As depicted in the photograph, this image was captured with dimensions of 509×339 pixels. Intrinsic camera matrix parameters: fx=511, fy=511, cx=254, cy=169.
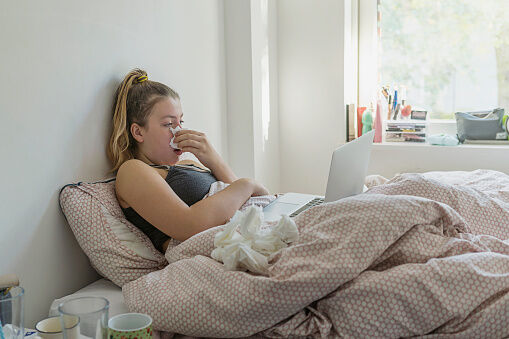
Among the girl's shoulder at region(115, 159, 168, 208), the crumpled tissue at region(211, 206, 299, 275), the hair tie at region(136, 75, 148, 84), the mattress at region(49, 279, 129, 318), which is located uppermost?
the hair tie at region(136, 75, 148, 84)

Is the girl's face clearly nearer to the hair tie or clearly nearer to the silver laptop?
the hair tie

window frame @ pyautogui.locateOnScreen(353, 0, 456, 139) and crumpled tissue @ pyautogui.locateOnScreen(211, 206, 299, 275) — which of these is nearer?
crumpled tissue @ pyautogui.locateOnScreen(211, 206, 299, 275)

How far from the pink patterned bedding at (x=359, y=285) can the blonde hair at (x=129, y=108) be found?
22.7 inches

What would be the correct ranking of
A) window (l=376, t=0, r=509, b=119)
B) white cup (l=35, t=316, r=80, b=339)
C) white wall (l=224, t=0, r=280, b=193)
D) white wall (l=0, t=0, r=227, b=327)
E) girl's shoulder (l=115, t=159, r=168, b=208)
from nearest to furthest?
white cup (l=35, t=316, r=80, b=339) < white wall (l=0, t=0, r=227, b=327) < girl's shoulder (l=115, t=159, r=168, b=208) < white wall (l=224, t=0, r=280, b=193) < window (l=376, t=0, r=509, b=119)

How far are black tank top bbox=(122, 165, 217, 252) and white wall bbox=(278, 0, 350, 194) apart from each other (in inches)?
48.9

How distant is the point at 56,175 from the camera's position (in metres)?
1.48

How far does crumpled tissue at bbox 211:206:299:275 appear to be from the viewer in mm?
1182

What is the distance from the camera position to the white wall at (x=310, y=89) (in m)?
2.88

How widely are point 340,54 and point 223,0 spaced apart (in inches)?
29.2

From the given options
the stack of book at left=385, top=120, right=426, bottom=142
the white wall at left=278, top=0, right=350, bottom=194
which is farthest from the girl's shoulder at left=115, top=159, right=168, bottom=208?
the stack of book at left=385, top=120, right=426, bottom=142

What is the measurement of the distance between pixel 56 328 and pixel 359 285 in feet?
2.07

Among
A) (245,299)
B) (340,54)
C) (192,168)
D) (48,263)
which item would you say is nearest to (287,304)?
(245,299)

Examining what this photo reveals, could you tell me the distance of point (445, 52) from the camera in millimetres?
2951

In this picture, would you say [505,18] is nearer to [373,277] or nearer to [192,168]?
[192,168]
